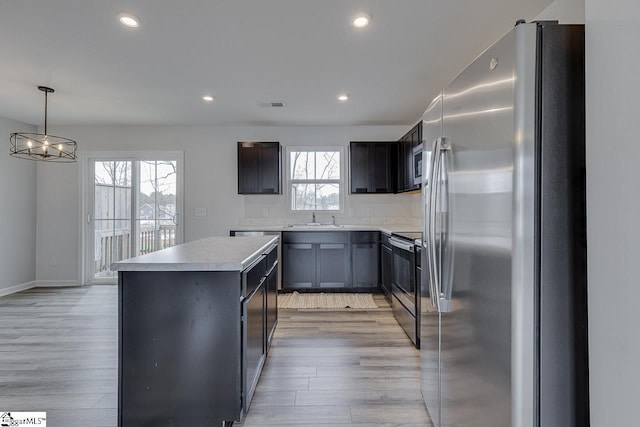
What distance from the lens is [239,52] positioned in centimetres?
281

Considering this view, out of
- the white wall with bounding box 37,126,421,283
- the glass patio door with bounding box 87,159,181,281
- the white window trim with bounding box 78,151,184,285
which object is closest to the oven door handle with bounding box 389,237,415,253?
the white wall with bounding box 37,126,421,283

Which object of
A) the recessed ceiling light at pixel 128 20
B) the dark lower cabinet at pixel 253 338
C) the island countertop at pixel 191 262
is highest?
the recessed ceiling light at pixel 128 20

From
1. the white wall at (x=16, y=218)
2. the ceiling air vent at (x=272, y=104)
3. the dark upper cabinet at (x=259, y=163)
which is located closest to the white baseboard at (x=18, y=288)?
the white wall at (x=16, y=218)

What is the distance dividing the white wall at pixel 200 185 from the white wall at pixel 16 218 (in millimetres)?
138

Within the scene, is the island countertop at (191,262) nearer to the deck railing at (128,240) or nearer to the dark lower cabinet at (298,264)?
the dark lower cabinet at (298,264)

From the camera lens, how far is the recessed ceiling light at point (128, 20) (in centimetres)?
228

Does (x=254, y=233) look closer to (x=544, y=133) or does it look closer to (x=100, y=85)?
(x=100, y=85)

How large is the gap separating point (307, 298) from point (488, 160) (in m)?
3.55

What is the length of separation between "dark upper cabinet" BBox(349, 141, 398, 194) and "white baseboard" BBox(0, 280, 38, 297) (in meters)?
5.09

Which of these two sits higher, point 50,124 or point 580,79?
point 50,124

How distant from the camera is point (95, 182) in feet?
17.1

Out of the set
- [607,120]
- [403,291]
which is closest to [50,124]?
[403,291]

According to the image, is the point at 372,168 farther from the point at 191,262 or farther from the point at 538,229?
the point at 538,229

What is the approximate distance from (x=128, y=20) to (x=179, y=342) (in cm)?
224
